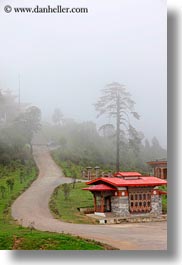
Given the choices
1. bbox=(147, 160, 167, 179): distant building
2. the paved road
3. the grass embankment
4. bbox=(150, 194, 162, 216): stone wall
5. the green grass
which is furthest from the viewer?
bbox=(150, 194, 162, 216): stone wall

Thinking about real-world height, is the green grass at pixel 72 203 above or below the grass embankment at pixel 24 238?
above

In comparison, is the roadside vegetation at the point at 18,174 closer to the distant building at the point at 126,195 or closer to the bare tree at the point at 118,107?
the distant building at the point at 126,195

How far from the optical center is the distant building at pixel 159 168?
7.38 metres

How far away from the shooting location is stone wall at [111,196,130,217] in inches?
300

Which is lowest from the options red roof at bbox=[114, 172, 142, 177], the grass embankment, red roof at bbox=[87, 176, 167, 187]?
the grass embankment

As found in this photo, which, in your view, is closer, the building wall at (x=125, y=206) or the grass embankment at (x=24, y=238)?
the grass embankment at (x=24, y=238)

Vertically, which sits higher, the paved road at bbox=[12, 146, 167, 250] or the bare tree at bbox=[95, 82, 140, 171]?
the bare tree at bbox=[95, 82, 140, 171]

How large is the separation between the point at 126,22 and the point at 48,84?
1.54m

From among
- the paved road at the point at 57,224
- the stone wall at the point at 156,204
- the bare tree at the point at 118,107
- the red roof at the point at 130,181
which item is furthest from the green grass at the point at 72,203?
the stone wall at the point at 156,204

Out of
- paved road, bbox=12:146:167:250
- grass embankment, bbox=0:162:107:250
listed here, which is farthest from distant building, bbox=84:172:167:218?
grass embankment, bbox=0:162:107:250

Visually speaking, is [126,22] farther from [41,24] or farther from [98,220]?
[98,220]

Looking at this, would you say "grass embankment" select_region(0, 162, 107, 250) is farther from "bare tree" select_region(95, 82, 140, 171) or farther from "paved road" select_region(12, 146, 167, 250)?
"bare tree" select_region(95, 82, 140, 171)

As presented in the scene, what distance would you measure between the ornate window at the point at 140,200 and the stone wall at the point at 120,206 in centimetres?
8

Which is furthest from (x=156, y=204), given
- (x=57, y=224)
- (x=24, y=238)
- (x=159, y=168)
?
(x=24, y=238)
